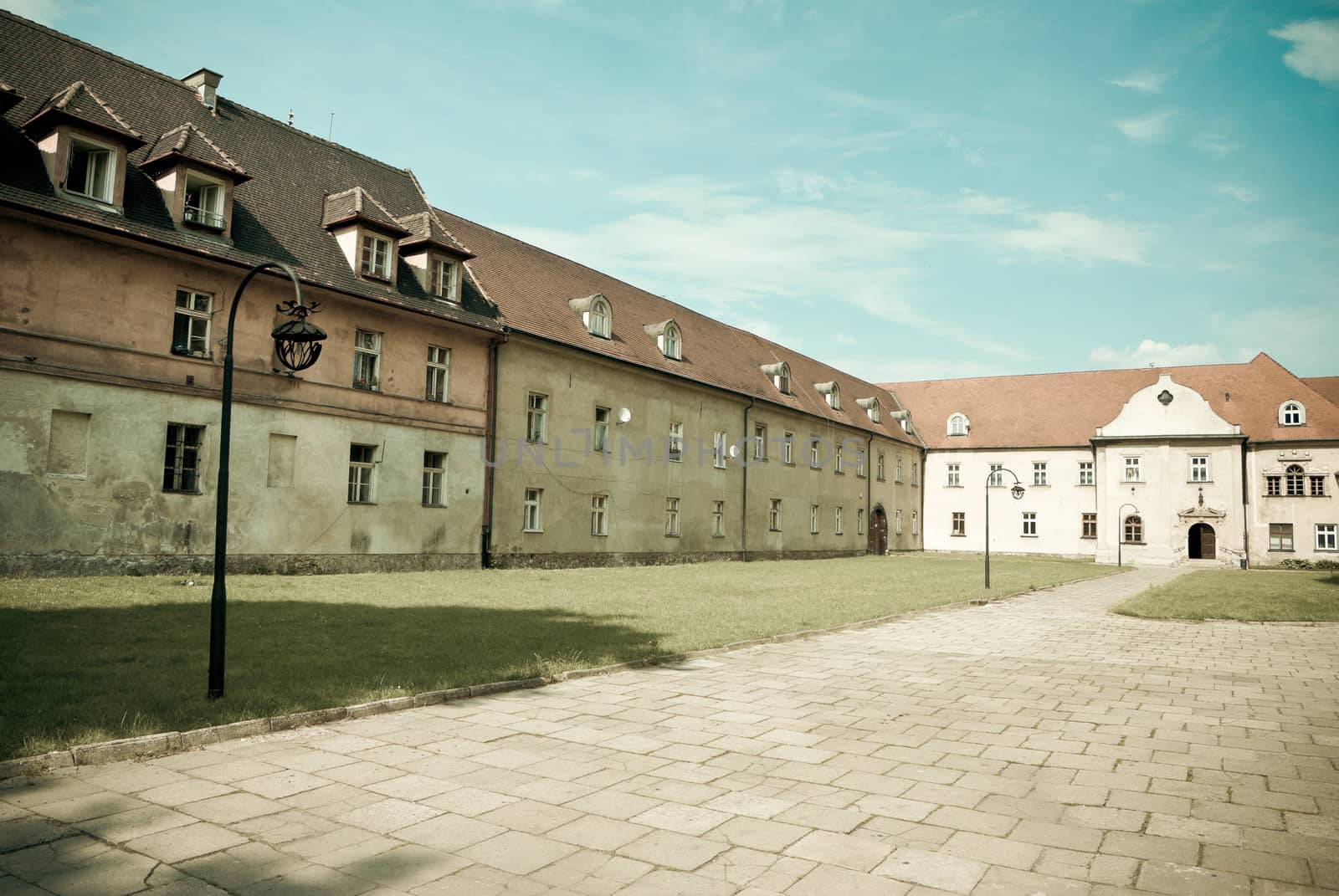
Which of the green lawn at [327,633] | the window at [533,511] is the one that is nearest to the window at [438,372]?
the window at [533,511]

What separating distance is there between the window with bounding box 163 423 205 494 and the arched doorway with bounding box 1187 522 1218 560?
154 ft

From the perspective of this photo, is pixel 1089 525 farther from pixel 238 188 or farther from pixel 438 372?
pixel 238 188

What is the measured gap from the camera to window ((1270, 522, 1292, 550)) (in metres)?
45.2

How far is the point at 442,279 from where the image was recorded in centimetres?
2430

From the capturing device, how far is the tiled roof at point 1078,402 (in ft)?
153

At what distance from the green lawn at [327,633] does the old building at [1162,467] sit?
3030 centimetres

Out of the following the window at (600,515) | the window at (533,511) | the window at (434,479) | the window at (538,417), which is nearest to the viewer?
the window at (434,479)

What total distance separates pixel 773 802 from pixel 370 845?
2256 mm

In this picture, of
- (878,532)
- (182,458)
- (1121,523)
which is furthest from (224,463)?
(1121,523)

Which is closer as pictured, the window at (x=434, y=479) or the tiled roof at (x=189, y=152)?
the tiled roof at (x=189, y=152)

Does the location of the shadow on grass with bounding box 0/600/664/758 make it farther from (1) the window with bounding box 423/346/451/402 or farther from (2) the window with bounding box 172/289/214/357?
(1) the window with bounding box 423/346/451/402

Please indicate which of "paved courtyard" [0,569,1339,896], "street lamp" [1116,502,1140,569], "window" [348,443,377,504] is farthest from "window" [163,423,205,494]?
"street lamp" [1116,502,1140,569]

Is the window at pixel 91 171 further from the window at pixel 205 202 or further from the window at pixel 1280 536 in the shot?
the window at pixel 1280 536

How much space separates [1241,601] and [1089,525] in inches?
1311
